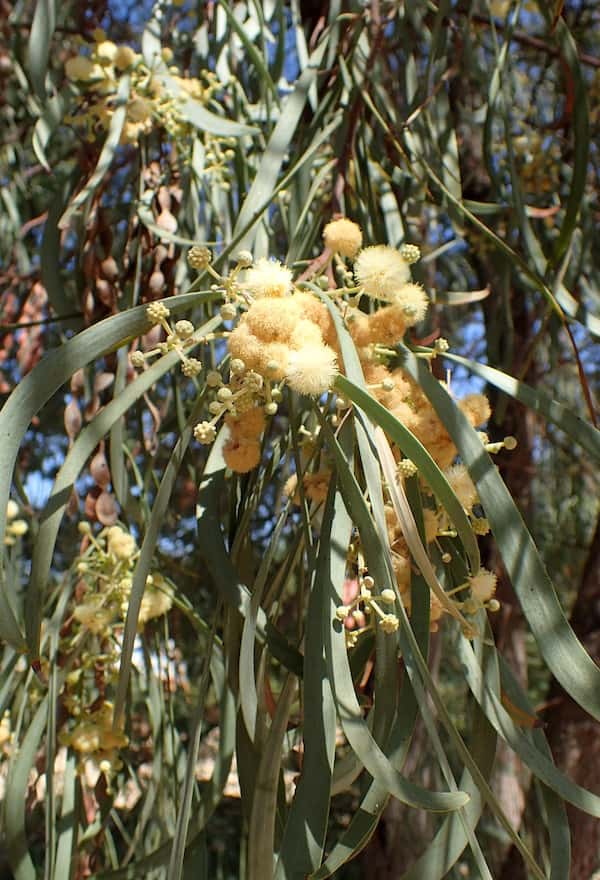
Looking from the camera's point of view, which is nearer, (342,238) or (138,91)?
(342,238)

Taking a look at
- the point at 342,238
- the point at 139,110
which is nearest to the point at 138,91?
the point at 139,110

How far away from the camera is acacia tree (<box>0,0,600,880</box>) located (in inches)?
22.8

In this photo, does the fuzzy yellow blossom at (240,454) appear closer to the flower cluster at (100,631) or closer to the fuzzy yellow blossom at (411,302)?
the fuzzy yellow blossom at (411,302)

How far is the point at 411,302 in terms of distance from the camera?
0.67 metres

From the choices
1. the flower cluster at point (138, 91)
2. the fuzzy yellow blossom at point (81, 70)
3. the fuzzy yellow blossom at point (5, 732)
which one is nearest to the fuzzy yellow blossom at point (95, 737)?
the fuzzy yellow blossom at point (5, 732)

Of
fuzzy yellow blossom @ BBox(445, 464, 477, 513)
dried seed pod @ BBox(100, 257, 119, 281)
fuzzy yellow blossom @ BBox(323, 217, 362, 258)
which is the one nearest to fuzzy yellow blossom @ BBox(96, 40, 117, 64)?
dried seed pod @ BBox(100, 257, 119, 281)

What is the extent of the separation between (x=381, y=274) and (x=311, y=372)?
0.41ft

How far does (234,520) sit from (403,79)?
3.20ft

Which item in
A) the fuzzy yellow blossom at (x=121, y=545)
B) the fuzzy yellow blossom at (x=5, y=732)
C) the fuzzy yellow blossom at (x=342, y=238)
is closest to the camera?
the fuzzy yellow blossom at (x=342, y=238)

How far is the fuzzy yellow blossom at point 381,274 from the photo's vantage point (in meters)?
0.67

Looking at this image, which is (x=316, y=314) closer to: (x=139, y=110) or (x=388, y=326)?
(x=388, y=326)

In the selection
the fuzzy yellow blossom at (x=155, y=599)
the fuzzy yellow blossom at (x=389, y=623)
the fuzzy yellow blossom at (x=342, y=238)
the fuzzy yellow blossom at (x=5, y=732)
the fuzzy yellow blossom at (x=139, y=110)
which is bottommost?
the fuzzy yellow blossom at (x=389, y=623)

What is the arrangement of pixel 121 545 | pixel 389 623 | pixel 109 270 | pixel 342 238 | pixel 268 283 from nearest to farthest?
pixel 389 623 → pixel 268 283 → pixel 342 238 → pixel 121 545 → pixel 109 270

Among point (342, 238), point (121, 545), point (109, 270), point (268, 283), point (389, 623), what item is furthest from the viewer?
point (109, 270)
